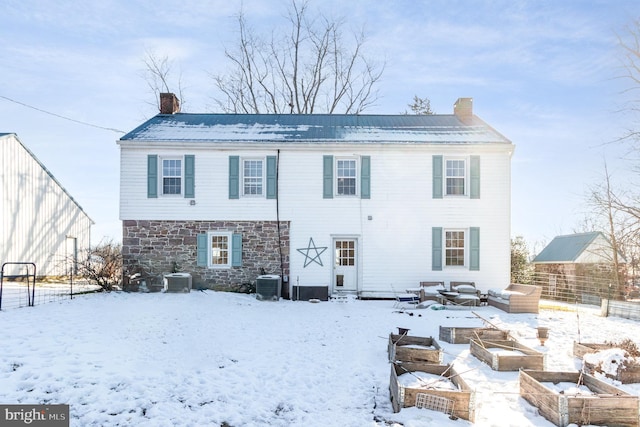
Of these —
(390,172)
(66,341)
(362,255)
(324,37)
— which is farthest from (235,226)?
(324,37)

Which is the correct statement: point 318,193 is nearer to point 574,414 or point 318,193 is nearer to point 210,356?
point 210,356

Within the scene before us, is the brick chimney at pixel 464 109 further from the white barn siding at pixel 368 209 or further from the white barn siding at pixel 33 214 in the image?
the white barn siding at pixel 33 214

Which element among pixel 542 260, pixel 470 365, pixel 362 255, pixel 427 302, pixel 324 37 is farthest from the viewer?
pixel 324 37

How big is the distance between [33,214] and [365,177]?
1575 cm

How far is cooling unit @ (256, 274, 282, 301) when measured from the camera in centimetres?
1452

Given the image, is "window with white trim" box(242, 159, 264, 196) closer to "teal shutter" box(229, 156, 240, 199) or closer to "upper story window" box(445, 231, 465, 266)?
"teal shutter" box(229, 156, 240, 199)

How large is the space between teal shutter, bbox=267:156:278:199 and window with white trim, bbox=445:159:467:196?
6.10 m

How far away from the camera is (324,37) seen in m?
28.3

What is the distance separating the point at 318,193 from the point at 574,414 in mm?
11227

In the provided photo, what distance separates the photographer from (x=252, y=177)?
15.9 meters

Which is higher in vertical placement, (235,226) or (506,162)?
(506,162)

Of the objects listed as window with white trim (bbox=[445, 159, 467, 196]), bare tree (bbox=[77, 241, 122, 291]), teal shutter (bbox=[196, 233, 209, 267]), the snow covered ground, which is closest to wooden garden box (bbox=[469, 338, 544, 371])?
the snow covered ground

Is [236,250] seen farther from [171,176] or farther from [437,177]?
[437,177]

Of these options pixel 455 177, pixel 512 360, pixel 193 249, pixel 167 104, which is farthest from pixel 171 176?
pixel 512 360
